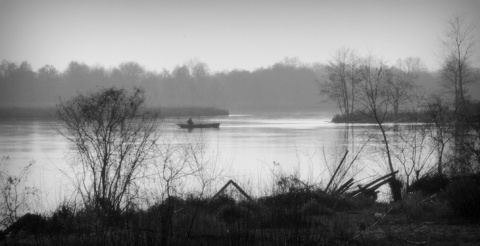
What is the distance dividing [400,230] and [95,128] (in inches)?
392

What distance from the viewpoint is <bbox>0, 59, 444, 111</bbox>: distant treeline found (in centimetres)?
10775

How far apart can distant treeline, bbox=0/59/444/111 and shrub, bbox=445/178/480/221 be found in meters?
84.1

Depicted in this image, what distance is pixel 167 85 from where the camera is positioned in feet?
419

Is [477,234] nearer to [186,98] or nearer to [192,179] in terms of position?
[192,179]

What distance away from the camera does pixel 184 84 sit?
126 meters

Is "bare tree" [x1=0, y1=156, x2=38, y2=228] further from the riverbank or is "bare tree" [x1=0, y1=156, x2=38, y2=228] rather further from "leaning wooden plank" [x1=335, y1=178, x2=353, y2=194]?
"leaning wooden plank" [x1=335, y1=178, x2=353, y2=194]

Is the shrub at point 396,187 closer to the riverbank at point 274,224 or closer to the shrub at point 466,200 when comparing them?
the riverbank at point 274,224

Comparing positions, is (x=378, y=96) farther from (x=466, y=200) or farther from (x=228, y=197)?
(x=466, y=200)

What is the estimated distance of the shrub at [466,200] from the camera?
10.8 m

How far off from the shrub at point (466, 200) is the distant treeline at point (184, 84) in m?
84.1

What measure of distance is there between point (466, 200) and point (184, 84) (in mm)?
117330

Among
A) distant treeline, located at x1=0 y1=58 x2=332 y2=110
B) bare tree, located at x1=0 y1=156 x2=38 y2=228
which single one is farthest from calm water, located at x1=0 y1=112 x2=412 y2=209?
distant treeline, located at x1=0 y1=58 x2=332 y2=110

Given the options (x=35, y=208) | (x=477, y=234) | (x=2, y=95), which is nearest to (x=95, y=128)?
(x=35, y=208)

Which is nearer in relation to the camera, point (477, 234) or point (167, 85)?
point (477, 234)
